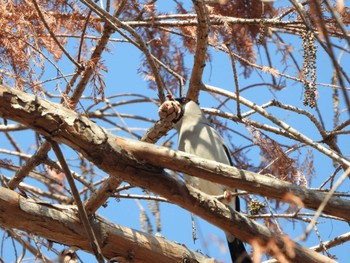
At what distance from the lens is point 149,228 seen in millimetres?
3076

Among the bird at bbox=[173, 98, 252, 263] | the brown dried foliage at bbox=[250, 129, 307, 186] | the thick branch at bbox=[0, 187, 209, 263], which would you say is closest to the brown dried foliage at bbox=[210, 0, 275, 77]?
the bird at bbox=[173, 98, 252, 263]

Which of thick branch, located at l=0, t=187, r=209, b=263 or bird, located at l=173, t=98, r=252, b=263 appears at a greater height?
bird, located at l=173, t=98, r=252, b=263

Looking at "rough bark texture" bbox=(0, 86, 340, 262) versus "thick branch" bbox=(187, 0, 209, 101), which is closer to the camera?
"rough bark texture" bbox=(0, 86, 340, 262)

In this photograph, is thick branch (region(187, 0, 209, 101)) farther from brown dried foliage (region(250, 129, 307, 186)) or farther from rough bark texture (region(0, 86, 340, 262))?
rough bark texture (region(0, 86, 340, 262))

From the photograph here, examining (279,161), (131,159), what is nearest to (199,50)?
(279,161)

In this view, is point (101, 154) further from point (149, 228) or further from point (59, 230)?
point (149, 228)

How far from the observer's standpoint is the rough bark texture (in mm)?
2045

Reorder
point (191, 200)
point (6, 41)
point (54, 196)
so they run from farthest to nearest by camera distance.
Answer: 1. point (54, 196)
2. point (6, 41)
3. point (191, 200)

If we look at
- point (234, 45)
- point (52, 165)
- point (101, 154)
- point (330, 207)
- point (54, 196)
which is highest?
point (234, 45)

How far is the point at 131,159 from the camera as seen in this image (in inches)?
84.1

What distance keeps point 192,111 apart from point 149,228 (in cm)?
100

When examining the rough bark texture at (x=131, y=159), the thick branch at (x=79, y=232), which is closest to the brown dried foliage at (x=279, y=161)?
the thick branch at (x=79, y=232)

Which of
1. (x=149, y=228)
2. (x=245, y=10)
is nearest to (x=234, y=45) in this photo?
(x=245, y=10)

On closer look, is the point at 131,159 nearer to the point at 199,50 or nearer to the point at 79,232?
the point at 79,232
